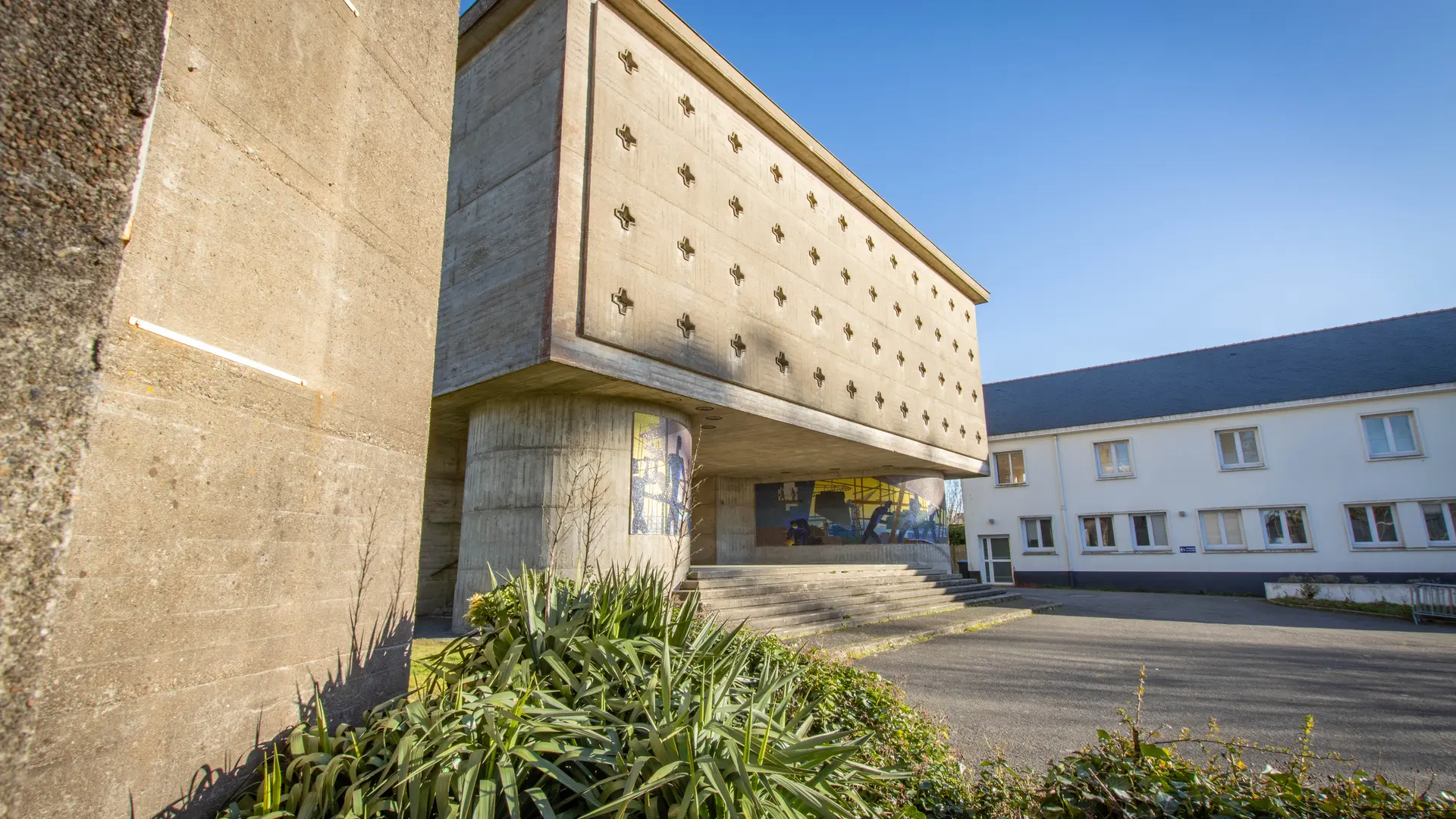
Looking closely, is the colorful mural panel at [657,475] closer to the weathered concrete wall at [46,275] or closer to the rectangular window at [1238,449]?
the weathered concrete wall at [46,275]

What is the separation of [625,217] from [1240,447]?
85.3 ft

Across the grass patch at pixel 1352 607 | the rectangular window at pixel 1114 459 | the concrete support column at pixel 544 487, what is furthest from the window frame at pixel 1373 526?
the concrete support column at pixel 544 487

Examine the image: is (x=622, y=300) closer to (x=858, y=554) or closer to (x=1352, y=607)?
(x=858, y=554)

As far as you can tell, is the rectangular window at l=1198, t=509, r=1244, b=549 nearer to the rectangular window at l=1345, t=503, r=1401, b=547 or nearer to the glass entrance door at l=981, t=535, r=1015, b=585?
the rectangular window at l=1345, t=503, r=1401, b=547

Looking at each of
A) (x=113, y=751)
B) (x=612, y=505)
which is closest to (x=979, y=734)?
(x=113, y=751)

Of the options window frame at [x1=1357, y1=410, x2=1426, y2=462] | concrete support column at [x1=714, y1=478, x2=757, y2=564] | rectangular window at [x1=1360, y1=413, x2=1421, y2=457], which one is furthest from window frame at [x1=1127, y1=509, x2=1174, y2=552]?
concrete support column at [x1=714, y1=478, x2=757, y2=564]

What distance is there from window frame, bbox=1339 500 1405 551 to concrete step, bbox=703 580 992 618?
584 inches

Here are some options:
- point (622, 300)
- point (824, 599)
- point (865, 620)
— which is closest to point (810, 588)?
point (824, 599)

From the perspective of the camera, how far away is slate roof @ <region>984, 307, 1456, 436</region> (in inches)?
965

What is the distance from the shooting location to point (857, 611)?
14.5 m

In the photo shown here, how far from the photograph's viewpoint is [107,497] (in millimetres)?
2717

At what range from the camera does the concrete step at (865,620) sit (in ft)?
39.7

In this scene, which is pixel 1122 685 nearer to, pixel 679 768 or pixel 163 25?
pixel 679 768

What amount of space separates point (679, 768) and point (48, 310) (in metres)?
2.58
